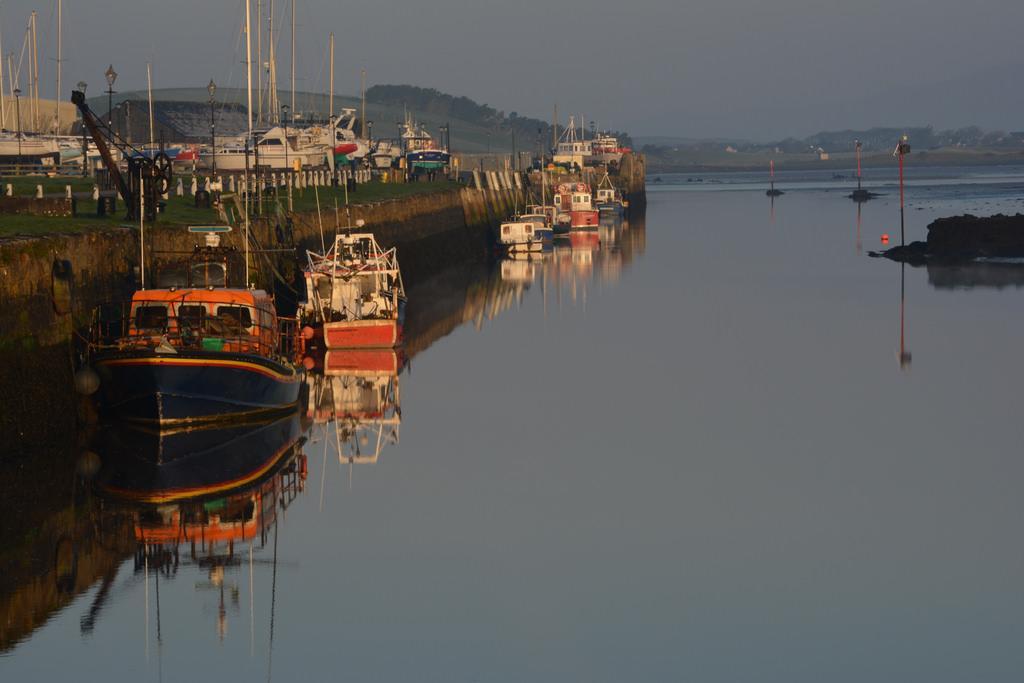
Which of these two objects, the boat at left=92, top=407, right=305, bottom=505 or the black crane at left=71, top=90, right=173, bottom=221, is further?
the black crane at left=71, top=90, right=173, bottom=221

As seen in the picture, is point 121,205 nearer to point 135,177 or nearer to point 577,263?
point 135,177

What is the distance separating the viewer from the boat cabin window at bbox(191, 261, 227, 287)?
1384 inches

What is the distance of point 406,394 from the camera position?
37.3m

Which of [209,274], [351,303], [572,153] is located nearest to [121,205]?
[351,303]

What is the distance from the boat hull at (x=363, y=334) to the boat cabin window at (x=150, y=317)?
445 inches

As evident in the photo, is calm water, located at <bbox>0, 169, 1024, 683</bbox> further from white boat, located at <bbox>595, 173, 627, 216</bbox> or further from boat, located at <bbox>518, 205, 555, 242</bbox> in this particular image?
white boat, located at <bbox>595, 173, 627, 216</bbox>

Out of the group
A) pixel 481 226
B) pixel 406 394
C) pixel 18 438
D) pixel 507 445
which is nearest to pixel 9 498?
pixel 18 438

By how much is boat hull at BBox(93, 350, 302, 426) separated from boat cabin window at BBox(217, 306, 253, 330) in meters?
1.22

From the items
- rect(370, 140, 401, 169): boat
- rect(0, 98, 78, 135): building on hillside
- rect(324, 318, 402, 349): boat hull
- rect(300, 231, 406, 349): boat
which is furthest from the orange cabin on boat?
rect(370, 140, 401, 169): boat

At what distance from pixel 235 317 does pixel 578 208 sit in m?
77.9

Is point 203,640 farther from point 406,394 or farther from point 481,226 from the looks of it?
point 481,226

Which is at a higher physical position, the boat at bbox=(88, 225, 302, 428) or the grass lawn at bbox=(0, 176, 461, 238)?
the grass lawn at bbox=(0, 176, 461, 238)

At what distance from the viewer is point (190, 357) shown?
95.9 feet

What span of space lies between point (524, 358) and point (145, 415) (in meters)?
15.8
